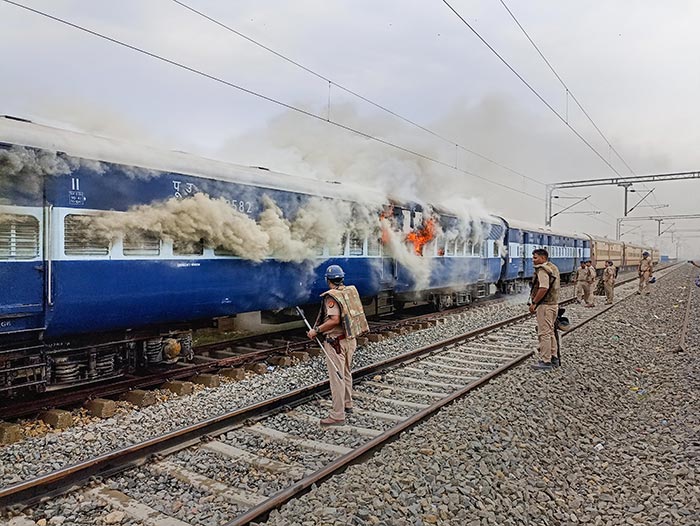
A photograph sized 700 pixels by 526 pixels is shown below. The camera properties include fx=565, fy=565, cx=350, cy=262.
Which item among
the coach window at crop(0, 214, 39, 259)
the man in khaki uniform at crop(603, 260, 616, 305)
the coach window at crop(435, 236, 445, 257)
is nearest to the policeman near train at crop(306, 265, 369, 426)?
the coach window at crop(0, 214, 39, 259)

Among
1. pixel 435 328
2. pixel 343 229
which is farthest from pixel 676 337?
pixel 343 229

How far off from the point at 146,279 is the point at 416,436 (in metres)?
3.79

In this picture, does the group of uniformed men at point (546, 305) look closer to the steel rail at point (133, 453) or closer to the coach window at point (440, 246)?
the steel rail at point (133, 453)

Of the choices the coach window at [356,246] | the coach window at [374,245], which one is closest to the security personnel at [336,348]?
the coach window at [356,246]

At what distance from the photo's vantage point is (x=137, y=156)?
6.87m

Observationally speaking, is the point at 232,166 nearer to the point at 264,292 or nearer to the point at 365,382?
the point at 264,292

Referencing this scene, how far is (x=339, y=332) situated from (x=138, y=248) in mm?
2712

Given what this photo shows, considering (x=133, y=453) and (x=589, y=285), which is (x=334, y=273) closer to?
(x=133, y=453)

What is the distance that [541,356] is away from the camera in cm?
902

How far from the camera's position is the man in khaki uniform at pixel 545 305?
8.85 metres

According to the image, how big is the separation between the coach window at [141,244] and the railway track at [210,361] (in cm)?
164

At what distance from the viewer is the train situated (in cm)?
580

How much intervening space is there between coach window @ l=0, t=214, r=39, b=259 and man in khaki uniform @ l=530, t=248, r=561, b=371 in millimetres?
6803

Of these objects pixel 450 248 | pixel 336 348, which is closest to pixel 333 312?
pixel 336 348
